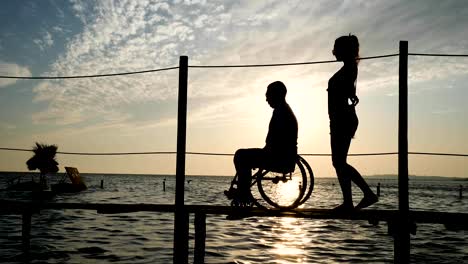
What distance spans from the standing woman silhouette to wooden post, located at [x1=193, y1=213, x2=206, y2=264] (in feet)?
9.21

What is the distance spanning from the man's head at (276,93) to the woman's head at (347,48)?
829mm

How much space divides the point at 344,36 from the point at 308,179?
196cm

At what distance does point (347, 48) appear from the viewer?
527 centimetres

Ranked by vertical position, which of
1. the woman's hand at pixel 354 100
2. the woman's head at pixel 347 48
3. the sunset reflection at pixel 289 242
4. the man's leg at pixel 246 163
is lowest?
the sunset reflection at pixel 289 242

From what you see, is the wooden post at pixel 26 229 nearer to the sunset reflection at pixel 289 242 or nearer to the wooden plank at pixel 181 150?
the wooden plank at pixel 181 150

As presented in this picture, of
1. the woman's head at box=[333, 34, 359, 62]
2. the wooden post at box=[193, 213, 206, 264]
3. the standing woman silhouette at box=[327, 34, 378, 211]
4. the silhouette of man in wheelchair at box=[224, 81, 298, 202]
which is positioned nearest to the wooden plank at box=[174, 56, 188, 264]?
the silhouette of man in wheelchair at box=[224, 81, 298, 202]

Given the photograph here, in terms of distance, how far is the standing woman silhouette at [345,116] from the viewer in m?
5.20

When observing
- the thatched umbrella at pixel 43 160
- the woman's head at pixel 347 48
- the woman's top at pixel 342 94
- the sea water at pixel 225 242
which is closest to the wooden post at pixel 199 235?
the woman's top at pixel 342 94

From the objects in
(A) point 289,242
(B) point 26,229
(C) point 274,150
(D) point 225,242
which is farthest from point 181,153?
(A) point 289,242

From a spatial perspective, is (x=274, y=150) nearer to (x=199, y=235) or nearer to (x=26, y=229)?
(x=199, y=235)

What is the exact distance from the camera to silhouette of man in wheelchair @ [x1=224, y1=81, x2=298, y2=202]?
217 inches

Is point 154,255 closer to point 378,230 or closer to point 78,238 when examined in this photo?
point 78,238

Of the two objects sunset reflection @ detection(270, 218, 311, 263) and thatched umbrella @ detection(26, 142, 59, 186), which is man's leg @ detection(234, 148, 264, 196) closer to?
sunset reflection @ detection(270, 218, 311, 263)

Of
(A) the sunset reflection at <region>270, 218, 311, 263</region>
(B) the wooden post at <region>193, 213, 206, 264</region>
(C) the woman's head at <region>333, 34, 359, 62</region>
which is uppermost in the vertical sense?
(C) the woman's head at <region>333, 34, 359, 62</region>
